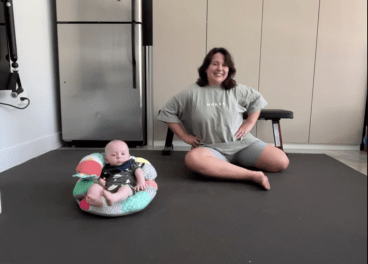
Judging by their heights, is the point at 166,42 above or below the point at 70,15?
below

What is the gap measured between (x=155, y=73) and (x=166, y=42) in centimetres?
23

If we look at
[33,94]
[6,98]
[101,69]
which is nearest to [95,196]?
[6,98]

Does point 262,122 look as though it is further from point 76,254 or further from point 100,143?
point 76,254

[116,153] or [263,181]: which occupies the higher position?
[116,153]

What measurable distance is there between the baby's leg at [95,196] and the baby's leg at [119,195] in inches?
1.3

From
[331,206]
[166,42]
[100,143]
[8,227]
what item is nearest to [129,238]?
[8,227]

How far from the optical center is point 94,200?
2.72 ft

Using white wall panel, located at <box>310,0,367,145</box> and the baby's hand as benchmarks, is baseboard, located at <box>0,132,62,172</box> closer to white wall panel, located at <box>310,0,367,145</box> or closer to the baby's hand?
the baby's hand

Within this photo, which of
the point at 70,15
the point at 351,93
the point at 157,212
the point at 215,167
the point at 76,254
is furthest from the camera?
the point at 351,93

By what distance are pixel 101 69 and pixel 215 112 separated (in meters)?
1.01

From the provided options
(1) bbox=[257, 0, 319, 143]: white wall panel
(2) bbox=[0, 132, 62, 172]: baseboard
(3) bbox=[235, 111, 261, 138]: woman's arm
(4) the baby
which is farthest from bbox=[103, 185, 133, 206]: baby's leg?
(1) bbox=[257, 0, 319, 143]: white wall panel

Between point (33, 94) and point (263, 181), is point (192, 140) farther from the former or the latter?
point (33, 94)

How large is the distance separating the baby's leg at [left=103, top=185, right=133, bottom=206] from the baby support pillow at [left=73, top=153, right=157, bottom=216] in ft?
0.06

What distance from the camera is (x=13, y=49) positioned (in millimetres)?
1282
